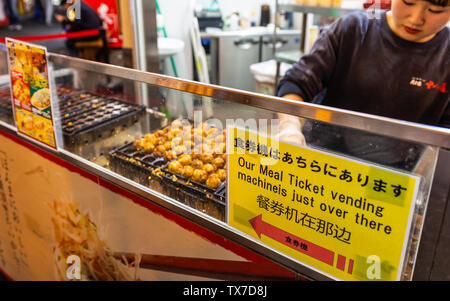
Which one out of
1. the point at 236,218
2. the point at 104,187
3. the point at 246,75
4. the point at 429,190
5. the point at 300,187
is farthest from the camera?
the point at 246,75

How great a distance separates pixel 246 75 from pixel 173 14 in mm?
1408

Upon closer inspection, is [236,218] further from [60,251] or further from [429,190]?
[60,251]

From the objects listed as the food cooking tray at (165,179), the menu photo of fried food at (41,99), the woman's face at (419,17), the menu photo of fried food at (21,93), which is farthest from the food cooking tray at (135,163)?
the woman's face at (419,17)

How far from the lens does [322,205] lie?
90 centimetres

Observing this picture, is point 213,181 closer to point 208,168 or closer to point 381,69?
point 208,168

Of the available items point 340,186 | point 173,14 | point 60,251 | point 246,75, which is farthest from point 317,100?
point 246,75

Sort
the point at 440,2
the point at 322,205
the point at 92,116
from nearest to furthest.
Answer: the point at 322,205
the point at 440,2
the point at 92,116

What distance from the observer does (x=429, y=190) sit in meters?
0.77

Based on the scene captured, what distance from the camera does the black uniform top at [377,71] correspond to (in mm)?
1589

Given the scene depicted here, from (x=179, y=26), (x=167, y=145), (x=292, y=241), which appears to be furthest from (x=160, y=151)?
(x=179, y=26)

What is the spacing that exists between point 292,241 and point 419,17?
933 millimetres

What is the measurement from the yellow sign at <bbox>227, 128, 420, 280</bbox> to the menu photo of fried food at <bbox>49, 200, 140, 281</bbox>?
0.69 m

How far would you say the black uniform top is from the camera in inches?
62.6
